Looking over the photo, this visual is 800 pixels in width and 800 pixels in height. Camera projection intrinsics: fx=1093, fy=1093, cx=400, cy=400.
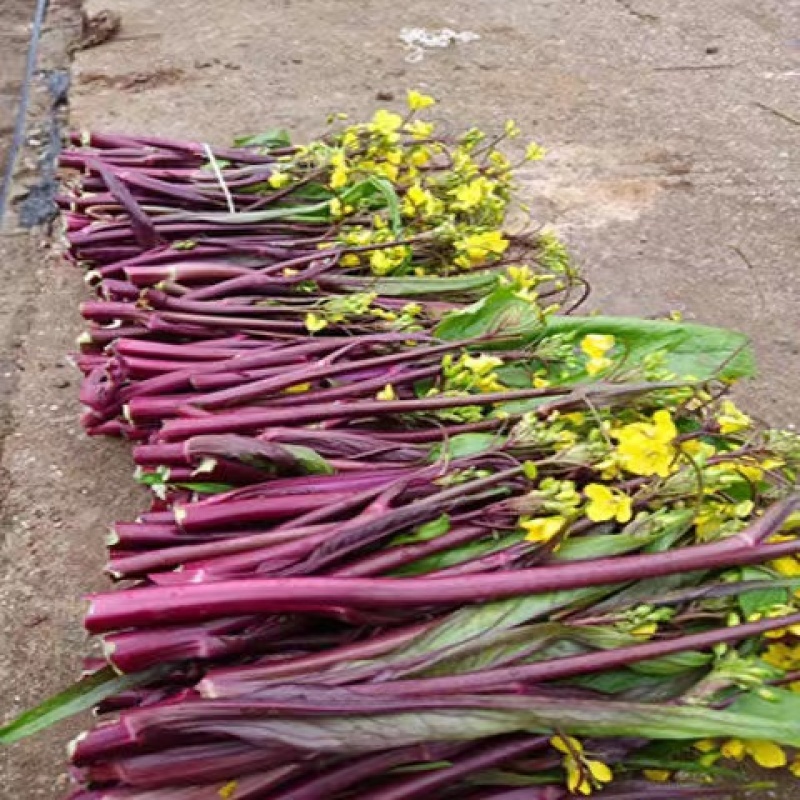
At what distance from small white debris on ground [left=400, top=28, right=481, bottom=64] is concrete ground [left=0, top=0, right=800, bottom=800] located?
5cm

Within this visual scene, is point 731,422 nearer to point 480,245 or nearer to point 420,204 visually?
point 480,245

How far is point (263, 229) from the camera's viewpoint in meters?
3.03

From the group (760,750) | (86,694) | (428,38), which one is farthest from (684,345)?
(428,38)

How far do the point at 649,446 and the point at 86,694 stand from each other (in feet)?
3.38

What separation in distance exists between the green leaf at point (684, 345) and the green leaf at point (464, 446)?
0.43m

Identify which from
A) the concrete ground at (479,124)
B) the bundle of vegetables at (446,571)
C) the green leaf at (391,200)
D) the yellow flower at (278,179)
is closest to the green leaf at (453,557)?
the bundle of vegetables at (446,571)

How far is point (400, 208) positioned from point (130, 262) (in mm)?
741

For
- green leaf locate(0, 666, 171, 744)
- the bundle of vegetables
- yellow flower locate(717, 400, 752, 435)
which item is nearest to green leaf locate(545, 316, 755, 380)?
the bundle of vegetables

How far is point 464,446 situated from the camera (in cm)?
207

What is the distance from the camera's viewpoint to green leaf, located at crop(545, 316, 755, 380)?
232cm

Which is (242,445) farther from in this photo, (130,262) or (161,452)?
(130,262)

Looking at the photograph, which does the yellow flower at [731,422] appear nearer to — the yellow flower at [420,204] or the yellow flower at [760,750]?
the yellow flower at [760,750]

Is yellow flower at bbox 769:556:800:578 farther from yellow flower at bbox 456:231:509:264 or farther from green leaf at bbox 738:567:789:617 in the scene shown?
yellow flower at bbox 456:231:509:264

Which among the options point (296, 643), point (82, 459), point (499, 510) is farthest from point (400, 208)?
point (296, 643)
